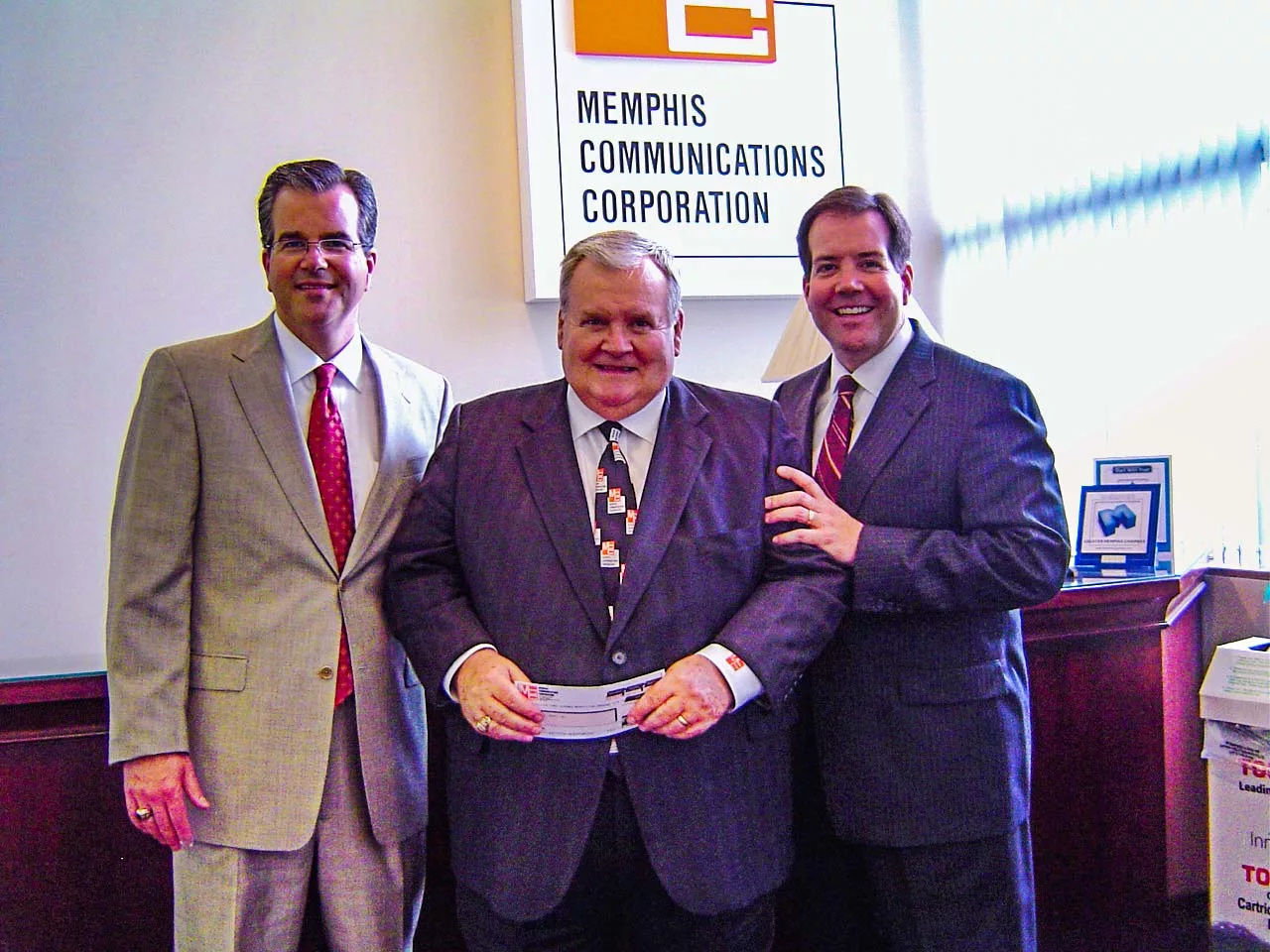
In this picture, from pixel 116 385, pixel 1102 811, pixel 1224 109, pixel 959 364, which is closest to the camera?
pixel 959 364

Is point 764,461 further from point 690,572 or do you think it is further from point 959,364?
point 959,364

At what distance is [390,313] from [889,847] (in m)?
2.62

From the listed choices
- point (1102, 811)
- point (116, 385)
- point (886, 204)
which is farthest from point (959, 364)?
point (116, 385)

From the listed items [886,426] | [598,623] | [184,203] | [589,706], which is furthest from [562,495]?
[184,203]

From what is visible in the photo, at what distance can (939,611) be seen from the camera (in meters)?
1.76

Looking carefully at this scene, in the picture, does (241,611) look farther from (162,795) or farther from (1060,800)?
(1060,800)

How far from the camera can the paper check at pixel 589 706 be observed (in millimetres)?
1552

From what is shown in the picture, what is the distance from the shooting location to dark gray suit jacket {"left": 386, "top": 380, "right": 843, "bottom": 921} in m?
1.57

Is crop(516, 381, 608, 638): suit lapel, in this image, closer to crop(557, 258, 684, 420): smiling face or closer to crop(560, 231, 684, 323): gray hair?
crop(557, 258, 684, 420): smiling face

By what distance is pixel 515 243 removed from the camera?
12.7 ft

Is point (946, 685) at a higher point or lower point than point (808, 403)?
lower

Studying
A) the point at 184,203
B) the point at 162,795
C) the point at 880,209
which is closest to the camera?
the point at 162,795

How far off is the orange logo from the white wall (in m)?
0.32

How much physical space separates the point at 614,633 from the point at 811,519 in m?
0.37
